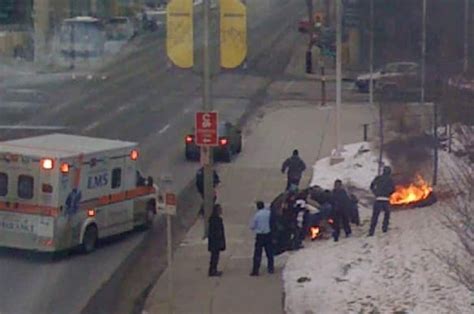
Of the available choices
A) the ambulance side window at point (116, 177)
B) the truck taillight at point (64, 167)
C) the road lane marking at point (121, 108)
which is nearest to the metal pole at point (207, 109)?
the ambulance side window at point (116, 177)

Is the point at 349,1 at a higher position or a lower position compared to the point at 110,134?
higher

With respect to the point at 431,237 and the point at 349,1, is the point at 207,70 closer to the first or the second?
the point at 431,237

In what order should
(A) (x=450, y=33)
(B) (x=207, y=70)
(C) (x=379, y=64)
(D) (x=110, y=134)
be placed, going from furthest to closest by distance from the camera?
1. (C) (x=379, y=64)
2. (A) (x=450, y=33)
3. (D) (x=110, y=134)
4. (B) (x=207, y=70)

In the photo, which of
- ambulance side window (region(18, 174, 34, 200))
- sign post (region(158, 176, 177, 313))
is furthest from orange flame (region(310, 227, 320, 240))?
ambulance side window (region(18, 174, 34, 200))

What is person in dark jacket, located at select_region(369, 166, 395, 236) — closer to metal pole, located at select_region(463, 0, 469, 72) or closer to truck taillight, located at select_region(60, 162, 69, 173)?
truck taillight, located at select_region(60, 162, 69, 173)

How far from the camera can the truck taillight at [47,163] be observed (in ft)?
59.9

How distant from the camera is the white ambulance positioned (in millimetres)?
18266

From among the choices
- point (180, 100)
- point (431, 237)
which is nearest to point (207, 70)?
point (431, 237)

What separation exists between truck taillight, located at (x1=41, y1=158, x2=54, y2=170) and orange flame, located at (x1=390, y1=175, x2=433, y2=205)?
5113 mm

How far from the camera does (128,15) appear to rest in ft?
158

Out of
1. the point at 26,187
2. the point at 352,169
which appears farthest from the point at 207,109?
the point at 352,169

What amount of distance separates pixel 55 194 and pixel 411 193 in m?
5.50

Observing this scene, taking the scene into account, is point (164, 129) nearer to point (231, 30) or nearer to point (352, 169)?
point (352, 169)

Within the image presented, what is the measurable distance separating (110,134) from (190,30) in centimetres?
840
